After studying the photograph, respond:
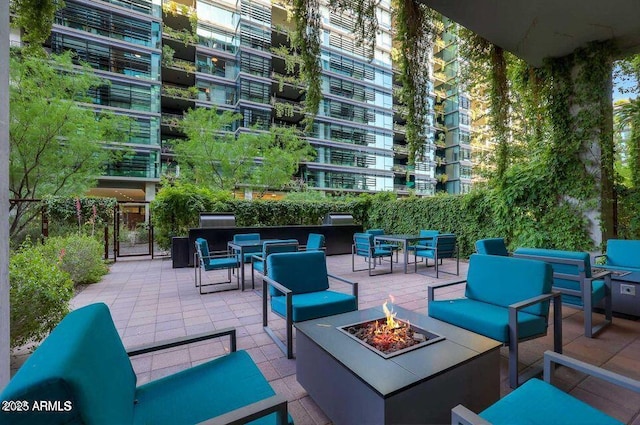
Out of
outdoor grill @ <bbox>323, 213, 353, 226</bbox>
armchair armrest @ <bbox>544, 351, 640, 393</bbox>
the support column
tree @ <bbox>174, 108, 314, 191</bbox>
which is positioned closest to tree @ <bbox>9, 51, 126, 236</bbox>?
tree @ <bbox>174, 108, 314, 191</bbox>

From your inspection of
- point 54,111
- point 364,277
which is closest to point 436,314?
point 364,277

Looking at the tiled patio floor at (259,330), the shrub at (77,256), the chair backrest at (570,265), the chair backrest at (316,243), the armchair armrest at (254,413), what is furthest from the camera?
the chair backrest at (316,243)

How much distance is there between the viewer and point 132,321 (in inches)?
140

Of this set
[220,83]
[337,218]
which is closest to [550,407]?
[337,218]

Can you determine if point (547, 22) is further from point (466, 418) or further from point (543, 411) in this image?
point (466, 418)

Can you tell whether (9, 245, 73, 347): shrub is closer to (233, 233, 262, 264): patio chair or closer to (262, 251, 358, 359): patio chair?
(262, 251, 358, 359): patio chair

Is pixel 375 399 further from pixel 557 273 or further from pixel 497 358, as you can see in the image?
pixel 557 273

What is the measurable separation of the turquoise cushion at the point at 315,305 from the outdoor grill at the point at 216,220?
17.0 feet

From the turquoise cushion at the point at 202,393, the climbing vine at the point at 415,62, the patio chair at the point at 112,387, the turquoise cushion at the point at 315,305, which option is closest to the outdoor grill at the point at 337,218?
the climbing vine at the point at 415,62

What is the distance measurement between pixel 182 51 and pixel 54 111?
15.7m

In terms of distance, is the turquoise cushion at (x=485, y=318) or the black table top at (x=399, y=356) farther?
the turquoise cushion at (x=485, y=318)

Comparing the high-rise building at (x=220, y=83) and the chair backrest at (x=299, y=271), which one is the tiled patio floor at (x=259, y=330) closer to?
the chair backrest at (x=299, y=271)

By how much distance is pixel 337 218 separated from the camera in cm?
966

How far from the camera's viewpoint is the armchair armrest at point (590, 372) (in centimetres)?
118
